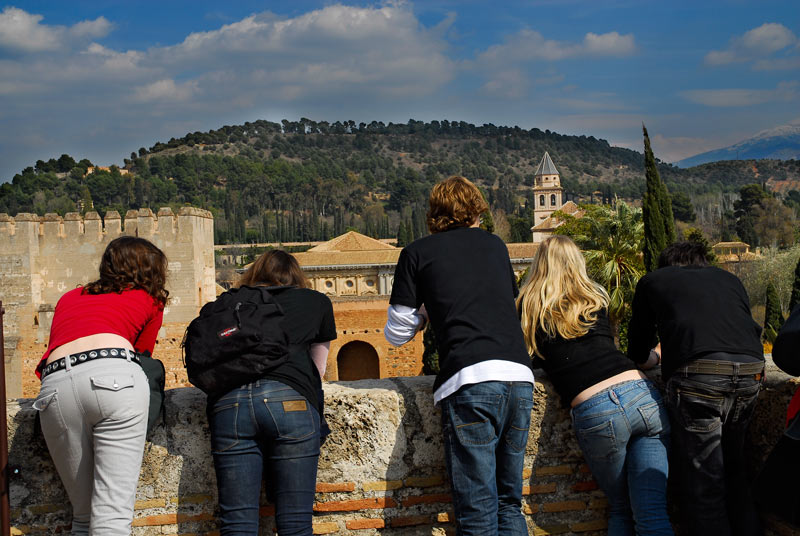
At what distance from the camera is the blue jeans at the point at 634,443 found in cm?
292

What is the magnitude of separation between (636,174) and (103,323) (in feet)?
667

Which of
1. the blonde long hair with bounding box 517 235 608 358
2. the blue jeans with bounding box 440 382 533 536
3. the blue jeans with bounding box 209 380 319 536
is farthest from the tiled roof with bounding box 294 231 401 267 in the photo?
the blue jeans with bounding box 209 380 319 536

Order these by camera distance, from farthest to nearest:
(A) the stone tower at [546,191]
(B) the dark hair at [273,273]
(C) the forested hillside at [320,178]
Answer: (C) the forested hillside at [320,178] < (A) the stone tower at [546,191] < (B) the dark hair at [273,273]

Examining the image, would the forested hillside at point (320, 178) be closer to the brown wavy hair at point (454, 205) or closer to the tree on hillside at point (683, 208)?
the tree on hillside at point (683, 208)

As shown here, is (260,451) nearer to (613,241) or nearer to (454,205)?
(454,205)

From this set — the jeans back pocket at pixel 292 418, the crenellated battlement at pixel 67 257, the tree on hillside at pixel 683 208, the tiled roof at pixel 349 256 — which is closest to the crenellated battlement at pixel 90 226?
the crenellated battlement at pixel 67 257

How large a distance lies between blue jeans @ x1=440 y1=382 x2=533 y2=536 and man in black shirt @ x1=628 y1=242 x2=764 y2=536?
2.37ft

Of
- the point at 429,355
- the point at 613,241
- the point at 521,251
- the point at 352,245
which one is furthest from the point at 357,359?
the point at 352,245

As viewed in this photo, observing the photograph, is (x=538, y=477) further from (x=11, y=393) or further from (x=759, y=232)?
(x=759, y=232)

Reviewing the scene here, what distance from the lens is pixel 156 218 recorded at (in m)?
23.3

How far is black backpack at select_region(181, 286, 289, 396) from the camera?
2.63 m

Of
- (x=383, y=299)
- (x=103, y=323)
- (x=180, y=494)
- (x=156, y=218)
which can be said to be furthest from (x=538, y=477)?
(x=383, y=299)

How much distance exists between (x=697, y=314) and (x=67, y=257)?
24102 mm

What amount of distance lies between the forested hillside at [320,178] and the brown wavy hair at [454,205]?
69.3 metres
